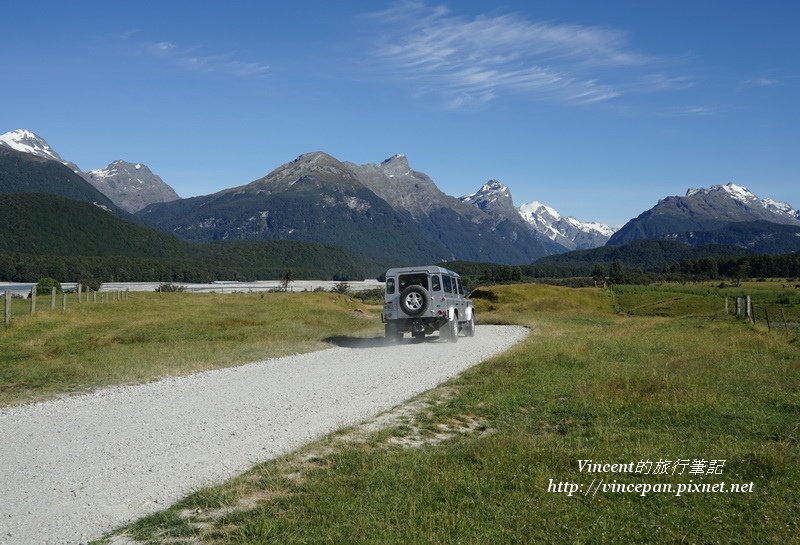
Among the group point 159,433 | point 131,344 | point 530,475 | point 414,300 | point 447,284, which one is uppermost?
point 447,284

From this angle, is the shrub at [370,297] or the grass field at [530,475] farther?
the shrub at [370,297]

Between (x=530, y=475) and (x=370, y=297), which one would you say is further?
(x=370, y=297)

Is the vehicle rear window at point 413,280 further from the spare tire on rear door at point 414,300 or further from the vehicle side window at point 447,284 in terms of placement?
the vehicle side window at point 447,284

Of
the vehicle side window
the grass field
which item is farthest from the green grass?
the grass field

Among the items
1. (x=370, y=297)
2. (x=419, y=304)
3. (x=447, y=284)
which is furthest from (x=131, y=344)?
(x=370, y=297)

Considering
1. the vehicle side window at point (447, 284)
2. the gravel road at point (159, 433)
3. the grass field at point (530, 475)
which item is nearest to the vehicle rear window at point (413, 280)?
the vehicle side window at point (447, 284)

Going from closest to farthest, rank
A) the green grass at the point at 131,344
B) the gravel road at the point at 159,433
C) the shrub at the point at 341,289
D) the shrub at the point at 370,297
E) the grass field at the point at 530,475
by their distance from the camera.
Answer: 1. the grass field at the point at 530,475
2. the gravel road at the point at 159,433
3. the green grass at the point at 131,344
4. the shrub at the point at 370,297
5. the shrub at the point at 341,289

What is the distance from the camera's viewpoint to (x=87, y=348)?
1009 inches

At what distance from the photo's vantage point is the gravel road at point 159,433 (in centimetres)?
748

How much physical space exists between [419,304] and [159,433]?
57.9 ft

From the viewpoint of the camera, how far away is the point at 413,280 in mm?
28953

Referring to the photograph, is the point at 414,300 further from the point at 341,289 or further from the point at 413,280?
the point at 341,289

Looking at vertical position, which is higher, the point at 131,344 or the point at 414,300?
the point at 414,300

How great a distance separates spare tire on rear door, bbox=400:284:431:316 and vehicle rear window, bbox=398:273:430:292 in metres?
0.68
